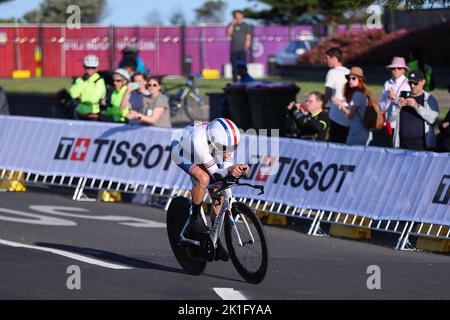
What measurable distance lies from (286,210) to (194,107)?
12012 millimetres

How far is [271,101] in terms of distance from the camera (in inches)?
863

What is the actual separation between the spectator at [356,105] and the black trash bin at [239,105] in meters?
5.10

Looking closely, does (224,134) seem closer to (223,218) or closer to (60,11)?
(223,218)

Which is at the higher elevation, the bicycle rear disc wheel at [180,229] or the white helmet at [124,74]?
the white helmet at [124,74]

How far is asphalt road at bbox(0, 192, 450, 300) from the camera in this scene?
11.2 metres

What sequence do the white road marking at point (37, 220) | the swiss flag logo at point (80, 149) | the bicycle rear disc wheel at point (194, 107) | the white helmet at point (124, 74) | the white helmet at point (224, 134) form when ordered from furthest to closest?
the bicycle rear disc wheel at point (194, 107) → the white helmet at point (124, 74) → the swiss flag logo at point (80, 149) → the white road marking at point (37, 220) → the white helmet at point (224, 134)

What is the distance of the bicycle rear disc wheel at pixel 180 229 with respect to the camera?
12.4 metres

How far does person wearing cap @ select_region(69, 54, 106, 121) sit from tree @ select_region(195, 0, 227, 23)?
9920cm

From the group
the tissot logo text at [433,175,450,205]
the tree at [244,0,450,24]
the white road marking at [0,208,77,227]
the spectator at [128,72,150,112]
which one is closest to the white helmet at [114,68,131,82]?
the spectator at [128,72,150,112]

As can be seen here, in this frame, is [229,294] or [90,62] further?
[90,62]

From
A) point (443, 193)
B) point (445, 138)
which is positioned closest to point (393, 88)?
point (445, 138)

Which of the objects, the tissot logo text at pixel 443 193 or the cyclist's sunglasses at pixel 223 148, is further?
the tissot logo text at pixel 443 193

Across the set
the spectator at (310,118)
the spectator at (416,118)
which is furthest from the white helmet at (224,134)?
the spectator at (310,118)

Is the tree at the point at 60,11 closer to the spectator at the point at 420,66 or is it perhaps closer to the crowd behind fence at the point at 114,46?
the crowd behind fence at the point at 114,46
